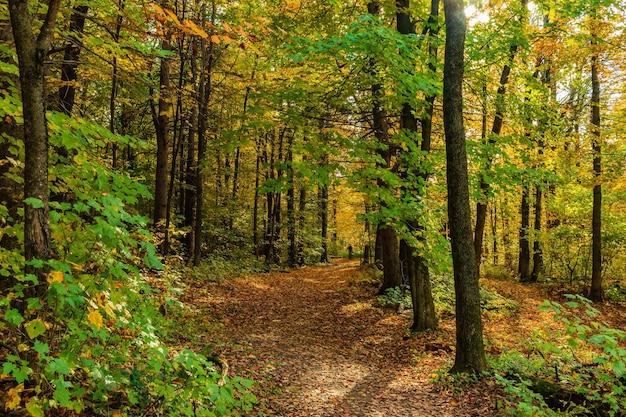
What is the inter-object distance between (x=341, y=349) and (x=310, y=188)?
4.85 m

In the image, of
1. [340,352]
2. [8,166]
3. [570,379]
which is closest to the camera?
[8,166]

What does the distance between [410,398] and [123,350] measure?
4.72m

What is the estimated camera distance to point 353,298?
45.8ft

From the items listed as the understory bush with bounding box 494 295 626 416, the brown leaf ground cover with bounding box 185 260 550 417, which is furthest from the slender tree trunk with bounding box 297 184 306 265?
the understory bush with bounding box 494 295 626 416

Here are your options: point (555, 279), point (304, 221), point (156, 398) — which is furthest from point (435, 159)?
point (304, 221)

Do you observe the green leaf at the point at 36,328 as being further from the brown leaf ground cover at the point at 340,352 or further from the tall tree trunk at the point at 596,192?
the tall tree trunk at the point at 596,192

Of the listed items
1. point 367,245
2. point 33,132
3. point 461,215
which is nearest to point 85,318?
point 33,132

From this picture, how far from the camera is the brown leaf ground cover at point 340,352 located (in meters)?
6.15

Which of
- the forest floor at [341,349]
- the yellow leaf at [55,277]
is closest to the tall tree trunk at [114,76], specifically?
the yellow leaf at [55,277]

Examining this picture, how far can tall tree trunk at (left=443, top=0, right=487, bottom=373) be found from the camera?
6863 millimetres

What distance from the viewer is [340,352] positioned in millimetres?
8906

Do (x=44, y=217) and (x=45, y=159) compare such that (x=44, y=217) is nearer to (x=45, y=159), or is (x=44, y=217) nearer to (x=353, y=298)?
(x=45, y=159)

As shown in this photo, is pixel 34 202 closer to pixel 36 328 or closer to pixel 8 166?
pixel 36 328

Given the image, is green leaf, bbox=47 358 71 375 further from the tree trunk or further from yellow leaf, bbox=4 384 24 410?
the tree trunk
